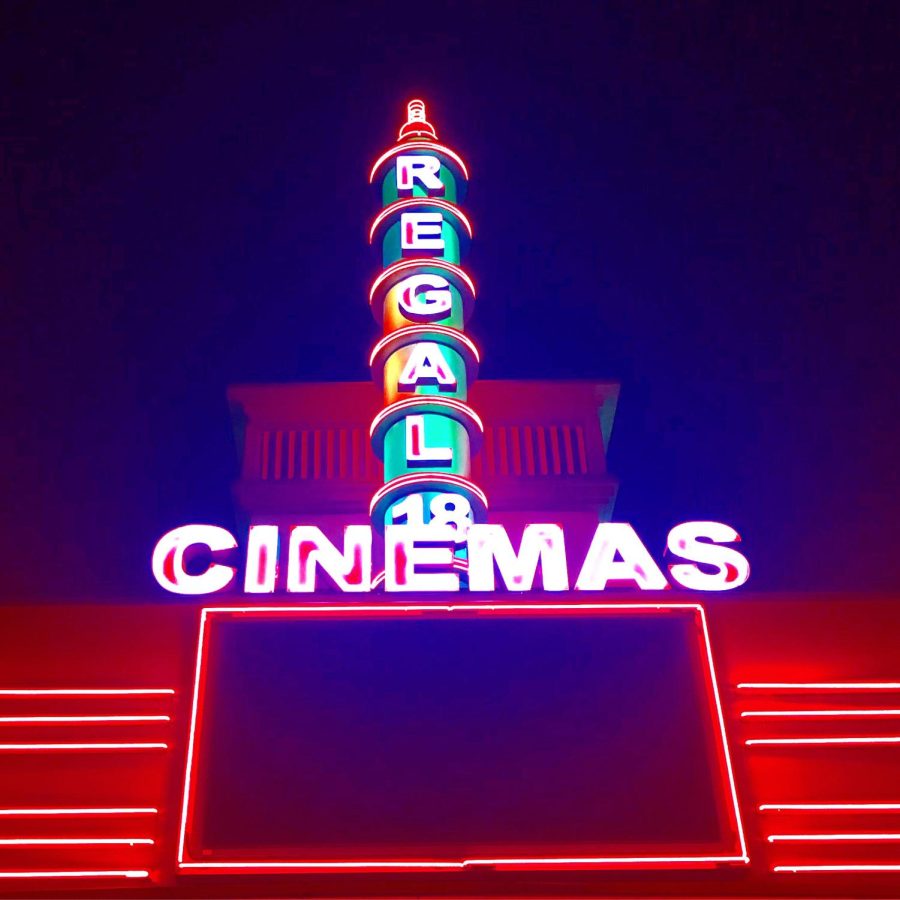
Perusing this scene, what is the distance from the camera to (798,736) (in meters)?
8.86

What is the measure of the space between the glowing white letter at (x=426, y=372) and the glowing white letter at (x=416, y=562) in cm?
276

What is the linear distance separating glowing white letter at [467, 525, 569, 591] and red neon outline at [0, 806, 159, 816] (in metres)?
3.23

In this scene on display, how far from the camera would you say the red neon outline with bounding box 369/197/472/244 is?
14188 mm

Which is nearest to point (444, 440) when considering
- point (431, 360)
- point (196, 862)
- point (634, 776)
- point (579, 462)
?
point (431, 360)

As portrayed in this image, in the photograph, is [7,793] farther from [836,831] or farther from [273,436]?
[273,436]

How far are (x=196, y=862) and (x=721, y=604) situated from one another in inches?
194

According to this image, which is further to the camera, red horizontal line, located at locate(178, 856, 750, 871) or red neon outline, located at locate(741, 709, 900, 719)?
red neon outline, located at locate(741, 709, 900, 719)

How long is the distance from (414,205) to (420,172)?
784 mm

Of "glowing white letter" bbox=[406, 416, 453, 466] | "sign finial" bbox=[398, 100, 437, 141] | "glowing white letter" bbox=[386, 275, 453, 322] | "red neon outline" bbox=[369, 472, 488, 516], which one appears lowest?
"red neon outline" bbox=[369, 472, 488, 516]

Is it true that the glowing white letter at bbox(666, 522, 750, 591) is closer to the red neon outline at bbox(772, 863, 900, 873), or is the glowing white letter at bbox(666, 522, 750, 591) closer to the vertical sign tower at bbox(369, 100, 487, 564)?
the vertical sign tower at bbox(369, 100, 487, 564)

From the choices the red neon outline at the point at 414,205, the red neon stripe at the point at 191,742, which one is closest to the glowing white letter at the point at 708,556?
the red neon stripe at the point at 191,742

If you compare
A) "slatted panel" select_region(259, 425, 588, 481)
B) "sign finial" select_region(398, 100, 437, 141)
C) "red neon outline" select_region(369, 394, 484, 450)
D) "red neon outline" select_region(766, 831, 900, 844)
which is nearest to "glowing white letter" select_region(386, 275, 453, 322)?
"red neon outline" select_region(369, 394, 484, 450)

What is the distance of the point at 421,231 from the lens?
1410 centimetres

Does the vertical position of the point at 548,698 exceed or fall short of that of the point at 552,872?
it exceeds it
